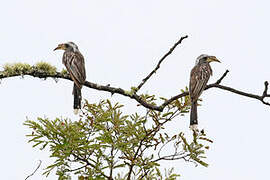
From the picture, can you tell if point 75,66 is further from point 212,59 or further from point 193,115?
point 212,59

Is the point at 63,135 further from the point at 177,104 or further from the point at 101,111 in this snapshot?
the point at 177,104

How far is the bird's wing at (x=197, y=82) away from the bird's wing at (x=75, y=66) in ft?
4.32

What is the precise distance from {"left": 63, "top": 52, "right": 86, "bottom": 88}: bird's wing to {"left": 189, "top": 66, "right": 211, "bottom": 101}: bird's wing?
1.32 meters

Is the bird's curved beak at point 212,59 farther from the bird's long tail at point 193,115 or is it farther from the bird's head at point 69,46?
the bird's head at point 69,46

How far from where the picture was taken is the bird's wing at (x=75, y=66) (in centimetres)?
481

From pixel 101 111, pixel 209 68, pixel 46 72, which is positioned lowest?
pixel 101 111

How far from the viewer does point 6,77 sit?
Result: 4.74 metres

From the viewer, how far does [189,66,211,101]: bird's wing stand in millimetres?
4863

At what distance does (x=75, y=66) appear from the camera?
4961 millimetres

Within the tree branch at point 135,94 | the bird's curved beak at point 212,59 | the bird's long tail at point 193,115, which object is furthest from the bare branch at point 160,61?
the bird's curved beak at point 212,59

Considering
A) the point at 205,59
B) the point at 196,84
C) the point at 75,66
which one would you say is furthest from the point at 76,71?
the point at 205,59

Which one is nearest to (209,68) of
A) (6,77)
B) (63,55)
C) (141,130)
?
(141,130)

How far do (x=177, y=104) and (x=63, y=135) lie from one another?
4.71 feet

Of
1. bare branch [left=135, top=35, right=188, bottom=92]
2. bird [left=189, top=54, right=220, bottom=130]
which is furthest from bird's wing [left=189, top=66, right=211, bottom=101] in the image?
bare branch [left=135, top=35, right=188, bottom=92]
